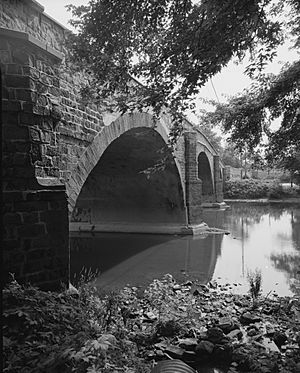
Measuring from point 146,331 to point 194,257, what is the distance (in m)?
5.58

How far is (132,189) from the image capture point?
45.6ft

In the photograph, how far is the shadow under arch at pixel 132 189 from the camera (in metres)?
11.4

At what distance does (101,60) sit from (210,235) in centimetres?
1067

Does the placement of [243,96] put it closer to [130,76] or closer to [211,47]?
[130,76]

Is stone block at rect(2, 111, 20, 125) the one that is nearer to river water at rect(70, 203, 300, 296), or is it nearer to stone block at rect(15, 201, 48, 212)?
stone block at rect(15, 201, 48, 212)

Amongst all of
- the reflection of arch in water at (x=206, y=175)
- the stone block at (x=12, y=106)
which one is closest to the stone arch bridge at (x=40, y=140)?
the stone block at (x=12, y=106)

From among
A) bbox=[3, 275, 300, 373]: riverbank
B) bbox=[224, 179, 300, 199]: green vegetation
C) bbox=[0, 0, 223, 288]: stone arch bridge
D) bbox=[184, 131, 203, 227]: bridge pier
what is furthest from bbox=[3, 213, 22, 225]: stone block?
bbox=[224, 179, 300, 199]: green vegetation

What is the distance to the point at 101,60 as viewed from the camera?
3574mm

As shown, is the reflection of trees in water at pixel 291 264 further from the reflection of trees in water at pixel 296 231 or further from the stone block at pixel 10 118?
the stone block at pixel 10 118

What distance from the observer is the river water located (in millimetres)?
7645

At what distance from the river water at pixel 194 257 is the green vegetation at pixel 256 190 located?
712 inches

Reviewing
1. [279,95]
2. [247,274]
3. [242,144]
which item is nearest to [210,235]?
[247,274]

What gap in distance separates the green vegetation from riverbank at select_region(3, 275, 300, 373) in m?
27.8

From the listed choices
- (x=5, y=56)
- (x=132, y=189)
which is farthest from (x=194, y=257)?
(x=5, y=56)
